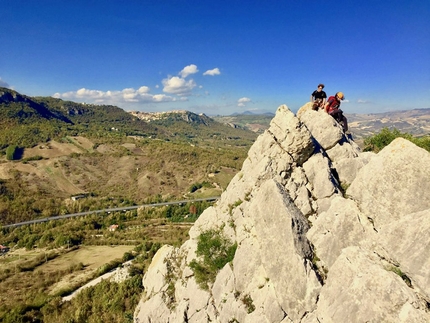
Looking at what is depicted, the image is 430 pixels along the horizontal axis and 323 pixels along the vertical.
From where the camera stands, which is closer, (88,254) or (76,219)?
(88,254)

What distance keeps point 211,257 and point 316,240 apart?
998 cm

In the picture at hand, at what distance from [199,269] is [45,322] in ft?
101

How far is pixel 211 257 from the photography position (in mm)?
23516

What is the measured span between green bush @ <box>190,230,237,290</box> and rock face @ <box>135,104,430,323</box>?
49 centimetres

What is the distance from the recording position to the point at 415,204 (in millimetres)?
14703

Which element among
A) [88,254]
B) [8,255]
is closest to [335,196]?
[88,254]

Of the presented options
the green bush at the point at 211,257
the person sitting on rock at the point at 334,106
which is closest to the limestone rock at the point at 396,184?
the person sitting on rock at the point at 334,106

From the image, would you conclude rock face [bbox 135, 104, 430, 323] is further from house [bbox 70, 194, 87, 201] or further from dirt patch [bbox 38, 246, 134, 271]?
house [bbox 70, 194, 87, 201]

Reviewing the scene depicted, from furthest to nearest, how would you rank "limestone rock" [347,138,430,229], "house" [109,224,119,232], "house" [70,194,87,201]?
"house" [70,194,87,201] < "house" [109,224,119,232] < "limestone rock" [347,138,430,229]

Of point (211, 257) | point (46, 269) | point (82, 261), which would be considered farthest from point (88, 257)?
point (211, 257)

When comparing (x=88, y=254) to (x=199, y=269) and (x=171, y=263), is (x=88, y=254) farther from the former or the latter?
(x=199, y=269)

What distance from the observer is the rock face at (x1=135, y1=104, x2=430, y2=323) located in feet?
42.4

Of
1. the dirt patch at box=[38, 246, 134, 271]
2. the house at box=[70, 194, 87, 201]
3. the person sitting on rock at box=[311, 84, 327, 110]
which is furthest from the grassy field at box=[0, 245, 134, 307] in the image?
the house at box=[70, 194, 87, 201]

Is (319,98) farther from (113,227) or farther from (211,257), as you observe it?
(113,227)
